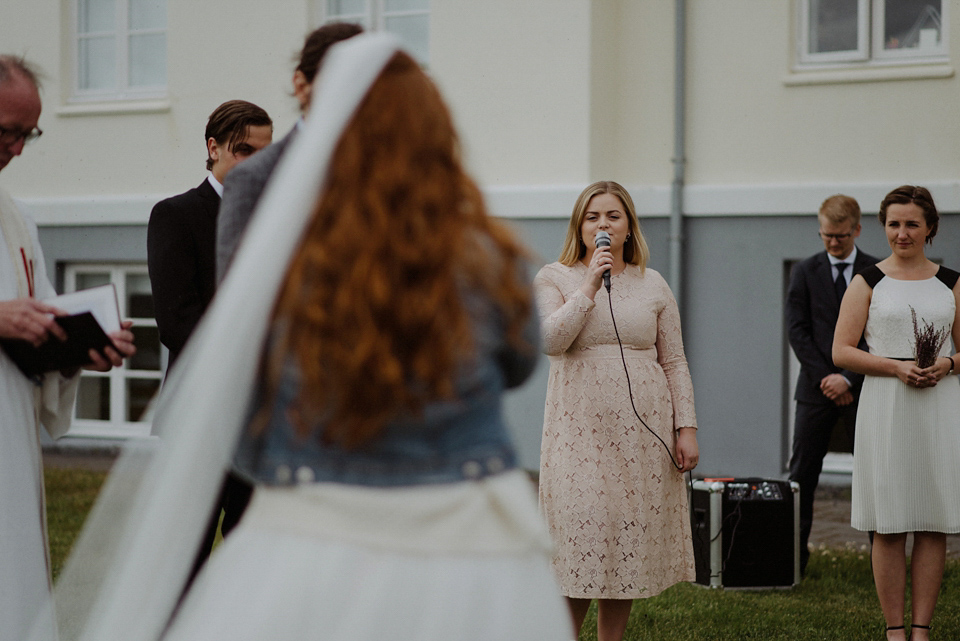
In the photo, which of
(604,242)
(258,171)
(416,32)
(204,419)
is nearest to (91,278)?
(416,32)

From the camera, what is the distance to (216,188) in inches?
165

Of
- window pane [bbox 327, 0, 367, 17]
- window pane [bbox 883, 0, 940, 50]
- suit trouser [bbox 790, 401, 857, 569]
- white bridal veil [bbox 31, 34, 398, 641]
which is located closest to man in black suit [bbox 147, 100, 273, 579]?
white bridal veil [bbox 31, 34, 398, 641]

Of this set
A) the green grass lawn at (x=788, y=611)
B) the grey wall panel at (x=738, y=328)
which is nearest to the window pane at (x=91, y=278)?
the grey wall panel at (x=738, y=328)

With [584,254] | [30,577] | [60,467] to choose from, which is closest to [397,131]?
[30,577]

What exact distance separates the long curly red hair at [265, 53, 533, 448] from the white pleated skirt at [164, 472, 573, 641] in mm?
156

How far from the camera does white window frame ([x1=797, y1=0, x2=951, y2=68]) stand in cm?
1011

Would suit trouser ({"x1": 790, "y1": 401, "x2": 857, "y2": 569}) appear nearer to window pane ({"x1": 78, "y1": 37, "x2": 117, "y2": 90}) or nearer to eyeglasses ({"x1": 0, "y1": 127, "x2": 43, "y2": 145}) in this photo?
eyeglasses ({"x1": 0, "y1": 127, "x2": 43, "y2": 145})

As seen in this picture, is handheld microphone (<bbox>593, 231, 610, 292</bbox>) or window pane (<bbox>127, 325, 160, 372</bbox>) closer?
handheld microphone (<bbox>593, 231, 610, 292</bbox>)

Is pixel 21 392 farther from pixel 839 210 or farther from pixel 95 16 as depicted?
pixel 95 16

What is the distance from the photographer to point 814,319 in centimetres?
731

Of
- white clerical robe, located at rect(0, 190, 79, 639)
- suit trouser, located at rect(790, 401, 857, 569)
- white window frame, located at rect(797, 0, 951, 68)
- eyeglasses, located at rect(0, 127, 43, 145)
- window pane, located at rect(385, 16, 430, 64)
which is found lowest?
suit trouser, located at rect(790, 401, 857, 569)

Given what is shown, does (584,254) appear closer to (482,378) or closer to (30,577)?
(30,577)

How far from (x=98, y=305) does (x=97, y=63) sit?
11.2 meters

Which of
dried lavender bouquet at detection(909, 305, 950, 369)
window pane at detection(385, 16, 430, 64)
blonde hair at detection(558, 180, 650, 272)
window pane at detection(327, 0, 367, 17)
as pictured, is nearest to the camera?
blonde hair at detection(558, 180, 650, 272)
